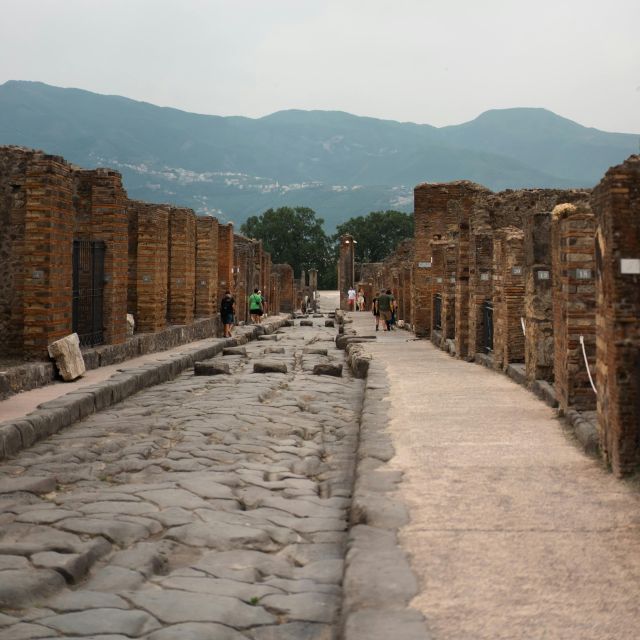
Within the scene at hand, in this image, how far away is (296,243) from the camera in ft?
316

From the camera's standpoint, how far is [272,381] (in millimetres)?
12703

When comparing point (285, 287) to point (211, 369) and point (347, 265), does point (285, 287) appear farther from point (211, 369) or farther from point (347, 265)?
point (211, 369)

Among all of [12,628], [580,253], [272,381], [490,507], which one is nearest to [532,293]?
[580,253]

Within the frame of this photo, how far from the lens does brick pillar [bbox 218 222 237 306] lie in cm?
2642

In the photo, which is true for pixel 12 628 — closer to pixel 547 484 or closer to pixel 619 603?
pixel 619 603

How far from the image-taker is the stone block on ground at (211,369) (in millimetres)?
13938

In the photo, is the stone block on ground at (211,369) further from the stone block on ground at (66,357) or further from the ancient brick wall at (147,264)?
the ancient brick wall at (147,264)

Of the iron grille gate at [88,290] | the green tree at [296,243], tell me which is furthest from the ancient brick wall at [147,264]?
the green tree at [296,243]

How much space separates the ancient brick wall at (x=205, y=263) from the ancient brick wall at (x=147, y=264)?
13.6 ft

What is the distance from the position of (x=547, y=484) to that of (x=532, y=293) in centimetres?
498

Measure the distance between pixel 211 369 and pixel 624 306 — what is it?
9.07 metres

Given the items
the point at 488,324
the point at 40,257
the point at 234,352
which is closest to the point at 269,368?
the point at 488,324

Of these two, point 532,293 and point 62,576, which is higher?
point 532,293

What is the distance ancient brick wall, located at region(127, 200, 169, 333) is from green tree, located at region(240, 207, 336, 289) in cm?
7565
